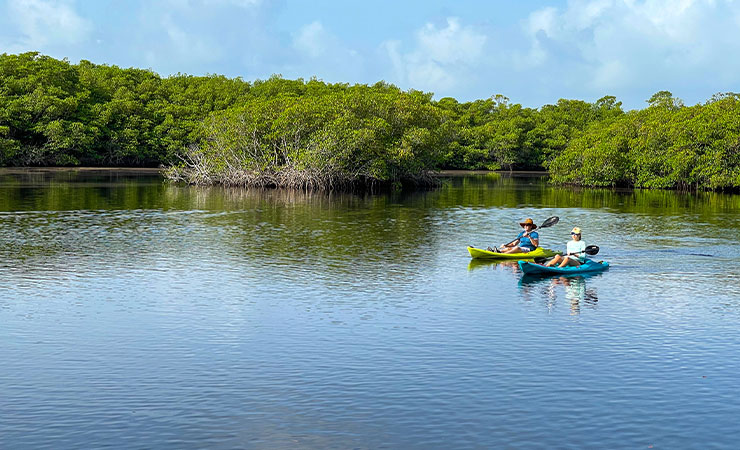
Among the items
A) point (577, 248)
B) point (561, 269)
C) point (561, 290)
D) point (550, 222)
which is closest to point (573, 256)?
point (577, 248)

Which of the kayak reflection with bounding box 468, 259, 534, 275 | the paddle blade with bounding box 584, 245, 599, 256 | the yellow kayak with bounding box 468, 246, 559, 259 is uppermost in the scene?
the paddle blade with bounding box 584, 245, 599, 256

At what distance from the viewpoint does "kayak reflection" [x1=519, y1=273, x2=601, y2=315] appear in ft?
61.7

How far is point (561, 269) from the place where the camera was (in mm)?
22938

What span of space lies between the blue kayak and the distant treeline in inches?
1569

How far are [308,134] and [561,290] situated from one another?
48.1m

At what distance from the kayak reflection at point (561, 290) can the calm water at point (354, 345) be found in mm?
115

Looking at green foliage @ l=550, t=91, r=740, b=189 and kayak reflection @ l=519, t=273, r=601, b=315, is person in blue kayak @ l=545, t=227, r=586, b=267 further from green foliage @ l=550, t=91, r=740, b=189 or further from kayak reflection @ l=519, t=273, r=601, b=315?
green foliage @ l=550, t=91, r=740, b=189

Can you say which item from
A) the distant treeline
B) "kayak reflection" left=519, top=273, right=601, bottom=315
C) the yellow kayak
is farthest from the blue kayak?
the distant treeline

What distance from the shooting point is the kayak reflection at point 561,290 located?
18812 mm

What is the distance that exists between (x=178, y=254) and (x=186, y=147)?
272ft

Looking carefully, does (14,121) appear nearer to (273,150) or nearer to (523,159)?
(273,150)

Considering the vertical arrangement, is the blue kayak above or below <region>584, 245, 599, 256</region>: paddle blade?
below

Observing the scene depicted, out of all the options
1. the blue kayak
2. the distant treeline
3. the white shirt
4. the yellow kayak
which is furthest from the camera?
the distant treeline

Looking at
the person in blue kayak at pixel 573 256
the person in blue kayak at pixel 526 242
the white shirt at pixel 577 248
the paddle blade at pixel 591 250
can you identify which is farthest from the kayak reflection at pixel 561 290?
the person in blue kayak at pixel 526 242
